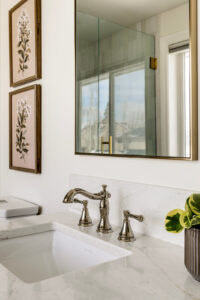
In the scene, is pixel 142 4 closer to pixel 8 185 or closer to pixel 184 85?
pixel 184 85

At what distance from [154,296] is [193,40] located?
740 mm

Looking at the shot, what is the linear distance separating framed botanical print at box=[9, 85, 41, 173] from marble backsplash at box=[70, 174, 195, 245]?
58 centimetres

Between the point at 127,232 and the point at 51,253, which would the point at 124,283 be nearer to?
the point at 127,232

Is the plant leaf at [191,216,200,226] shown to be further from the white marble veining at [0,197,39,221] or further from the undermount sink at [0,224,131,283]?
the white marble veining at [0,197,39,221]

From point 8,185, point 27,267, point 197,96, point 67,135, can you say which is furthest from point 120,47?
point 8,185

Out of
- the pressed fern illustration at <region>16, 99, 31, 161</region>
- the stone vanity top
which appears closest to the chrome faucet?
the stone vanity top

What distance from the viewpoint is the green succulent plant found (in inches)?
29.1

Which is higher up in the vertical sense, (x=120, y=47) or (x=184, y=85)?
(x=120, y=47)

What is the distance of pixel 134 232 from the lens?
46.0 inches

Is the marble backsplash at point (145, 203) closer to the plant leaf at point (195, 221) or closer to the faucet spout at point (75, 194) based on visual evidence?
the faucet spout at point (75, 194)

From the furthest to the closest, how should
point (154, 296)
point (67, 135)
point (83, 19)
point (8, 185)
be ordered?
point (8, 185) < point (67, 135) < point (83, 19) < point (154, 296)

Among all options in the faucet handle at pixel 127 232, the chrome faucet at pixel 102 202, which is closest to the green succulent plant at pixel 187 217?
the faucet handle at pixel 127 232

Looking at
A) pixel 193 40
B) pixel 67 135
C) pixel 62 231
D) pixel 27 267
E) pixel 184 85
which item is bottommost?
pixel 27 267

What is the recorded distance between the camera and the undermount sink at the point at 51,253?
1099 millimetres
